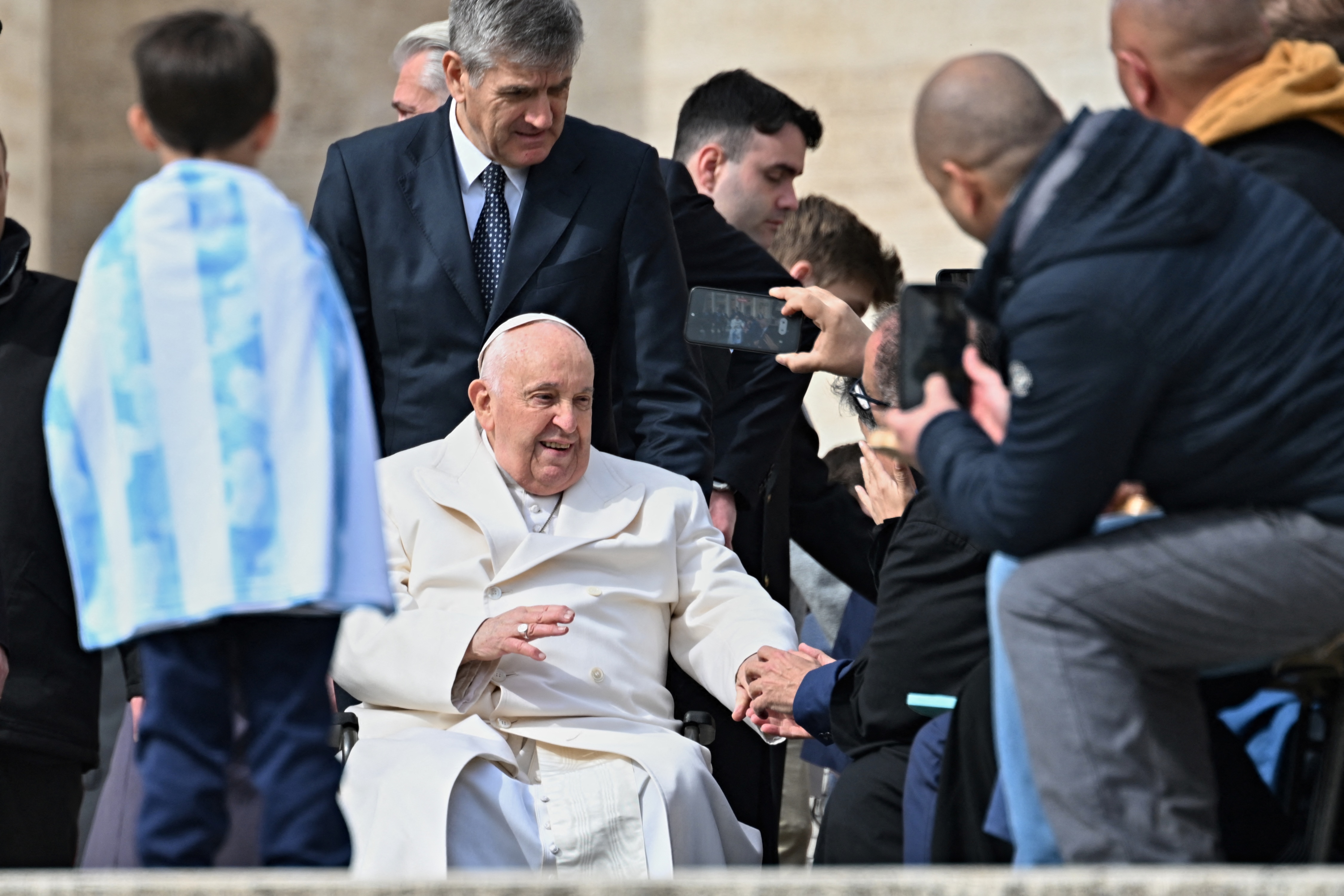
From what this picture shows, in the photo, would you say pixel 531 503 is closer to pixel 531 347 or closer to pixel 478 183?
pixel 531 347

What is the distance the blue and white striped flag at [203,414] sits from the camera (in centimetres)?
266

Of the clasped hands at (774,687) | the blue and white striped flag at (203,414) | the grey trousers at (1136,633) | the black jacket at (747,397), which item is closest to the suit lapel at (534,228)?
the black jacket at (747,397)

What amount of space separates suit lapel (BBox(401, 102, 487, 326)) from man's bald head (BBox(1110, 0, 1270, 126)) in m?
1.76

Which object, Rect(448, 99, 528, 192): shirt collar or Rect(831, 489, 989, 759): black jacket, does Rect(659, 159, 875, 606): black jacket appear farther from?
Rect(831, 489, 989, 759): black jacket

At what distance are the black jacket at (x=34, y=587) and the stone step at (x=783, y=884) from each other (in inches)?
58.0

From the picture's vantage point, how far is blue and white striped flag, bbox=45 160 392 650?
2.66 metres

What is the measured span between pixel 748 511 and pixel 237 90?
9.11ft

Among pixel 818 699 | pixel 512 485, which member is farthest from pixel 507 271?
pixel 818 699

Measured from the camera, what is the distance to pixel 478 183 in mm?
4469

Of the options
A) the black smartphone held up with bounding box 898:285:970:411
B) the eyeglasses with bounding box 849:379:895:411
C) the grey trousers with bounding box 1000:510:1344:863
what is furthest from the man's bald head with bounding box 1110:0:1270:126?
the eyeglasses with bounding box 849:379:895:411

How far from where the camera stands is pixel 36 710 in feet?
13.0

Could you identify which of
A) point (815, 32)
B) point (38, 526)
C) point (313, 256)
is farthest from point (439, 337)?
point (815, 32)

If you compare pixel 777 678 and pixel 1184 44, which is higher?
pixel 1184 44

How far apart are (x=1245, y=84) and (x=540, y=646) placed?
6.51 ft
